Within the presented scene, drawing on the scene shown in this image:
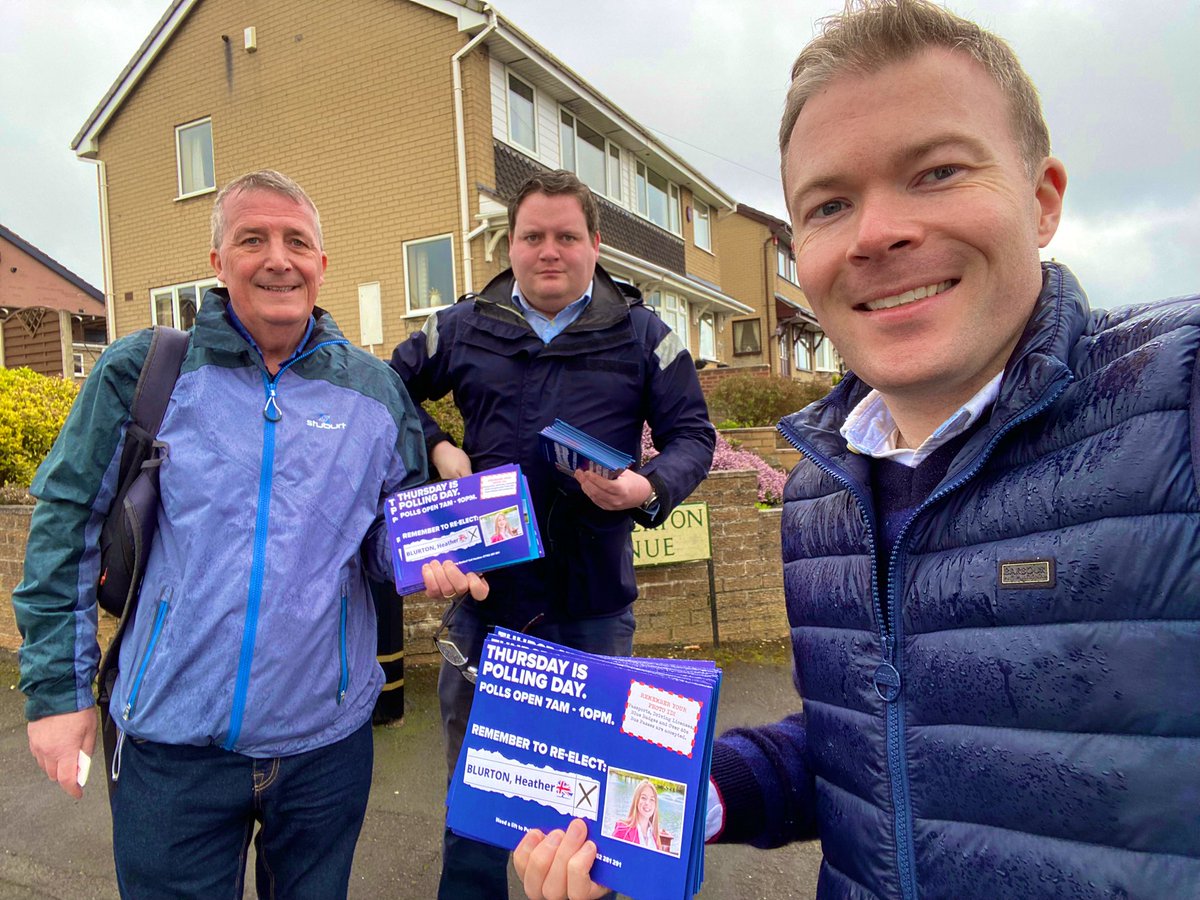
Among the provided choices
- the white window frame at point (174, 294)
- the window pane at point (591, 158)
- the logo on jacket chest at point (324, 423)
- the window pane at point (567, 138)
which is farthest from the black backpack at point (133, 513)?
the window pane at point (591, 158)

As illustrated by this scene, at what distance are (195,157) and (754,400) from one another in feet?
40.5

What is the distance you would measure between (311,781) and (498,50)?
→ 13.1 meters

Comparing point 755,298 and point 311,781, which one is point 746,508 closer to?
point 311,781

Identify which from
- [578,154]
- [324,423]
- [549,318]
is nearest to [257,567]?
[324,423]

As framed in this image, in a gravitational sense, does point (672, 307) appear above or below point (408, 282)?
above

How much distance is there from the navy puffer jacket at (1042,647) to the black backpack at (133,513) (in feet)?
5.49

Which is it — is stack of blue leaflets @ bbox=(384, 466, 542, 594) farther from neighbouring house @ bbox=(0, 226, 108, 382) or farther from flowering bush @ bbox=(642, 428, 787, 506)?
neighbouring house @ bbox=(0, 226, 108, 382)

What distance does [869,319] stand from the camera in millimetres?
1229

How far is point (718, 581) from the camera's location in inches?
214

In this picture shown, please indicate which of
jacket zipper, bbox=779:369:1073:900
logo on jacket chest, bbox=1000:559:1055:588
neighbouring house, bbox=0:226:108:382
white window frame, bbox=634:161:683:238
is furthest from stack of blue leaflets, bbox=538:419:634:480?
neighbouring house, bbox=0:226:108:382

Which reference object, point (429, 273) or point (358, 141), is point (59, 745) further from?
point (358, 141)

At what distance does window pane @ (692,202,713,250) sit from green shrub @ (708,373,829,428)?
10089mm

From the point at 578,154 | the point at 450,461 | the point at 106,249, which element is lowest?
the point at 450,461

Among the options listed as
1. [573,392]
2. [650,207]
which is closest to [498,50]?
[650,207]
